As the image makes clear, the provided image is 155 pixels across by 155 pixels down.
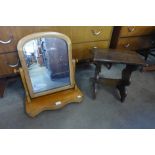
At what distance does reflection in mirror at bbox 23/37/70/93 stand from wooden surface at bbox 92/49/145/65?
0.28 m

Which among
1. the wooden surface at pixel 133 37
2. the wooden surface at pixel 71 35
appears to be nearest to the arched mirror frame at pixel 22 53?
the wooden surface at pixel 71 35

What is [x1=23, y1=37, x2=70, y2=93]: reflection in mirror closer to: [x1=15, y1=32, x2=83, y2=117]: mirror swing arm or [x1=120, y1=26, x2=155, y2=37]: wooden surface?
[x1=15, y1=32, x2=83, y2=117]: mirror swing arm

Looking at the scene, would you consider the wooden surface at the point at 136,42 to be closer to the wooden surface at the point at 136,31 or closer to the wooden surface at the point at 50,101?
the wooden surface at the point at 136,31

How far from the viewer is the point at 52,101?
4.32 feet

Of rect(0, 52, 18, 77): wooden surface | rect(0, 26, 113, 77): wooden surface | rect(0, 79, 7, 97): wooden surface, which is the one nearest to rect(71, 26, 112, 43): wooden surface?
rect(0, 26, 113, 77): wooden surface

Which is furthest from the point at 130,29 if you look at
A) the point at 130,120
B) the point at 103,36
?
the point at 130,120

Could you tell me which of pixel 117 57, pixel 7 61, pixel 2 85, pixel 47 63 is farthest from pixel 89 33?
pixel 2 85

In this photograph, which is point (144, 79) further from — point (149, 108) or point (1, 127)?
point (1, 127)

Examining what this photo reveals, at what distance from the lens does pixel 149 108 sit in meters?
1.44

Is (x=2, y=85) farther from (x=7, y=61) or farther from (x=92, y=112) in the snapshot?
(x=92, y=112)

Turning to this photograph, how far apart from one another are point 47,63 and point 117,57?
0.58 m

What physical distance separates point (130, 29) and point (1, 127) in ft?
5.02

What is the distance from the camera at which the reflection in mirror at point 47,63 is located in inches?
44.9

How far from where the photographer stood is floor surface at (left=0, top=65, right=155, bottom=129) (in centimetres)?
125
